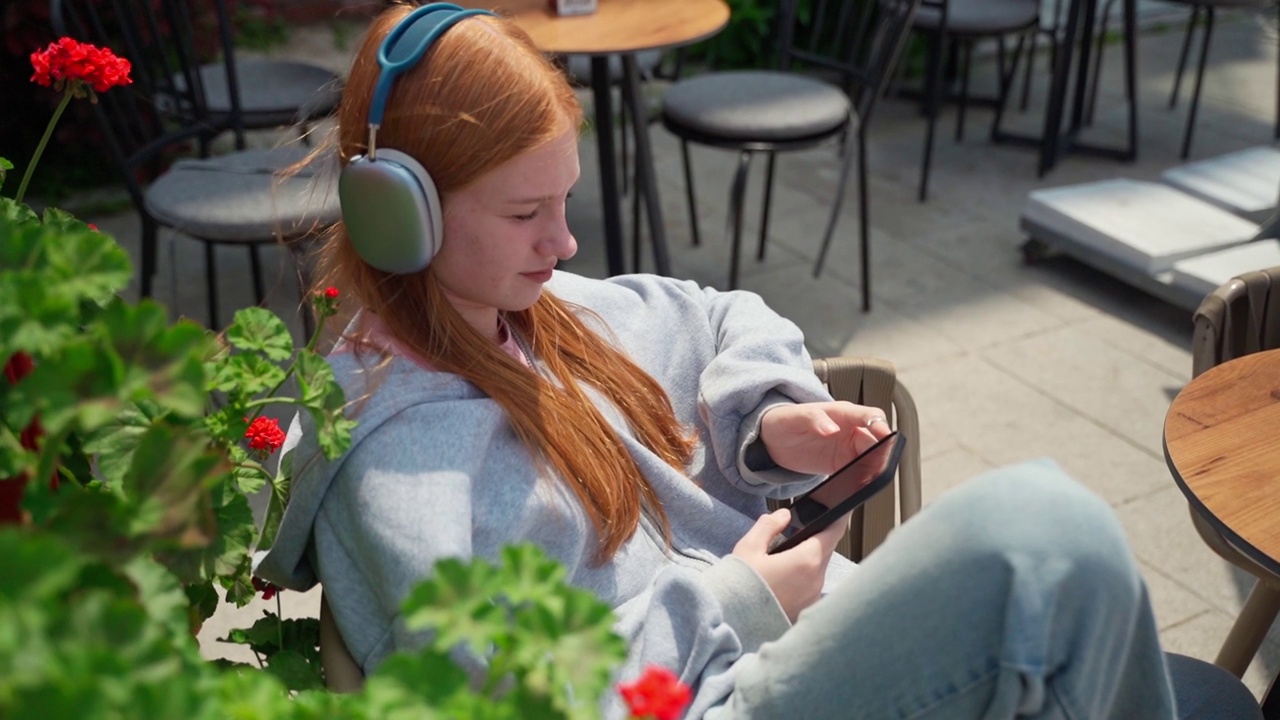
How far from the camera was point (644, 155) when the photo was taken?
130 inches

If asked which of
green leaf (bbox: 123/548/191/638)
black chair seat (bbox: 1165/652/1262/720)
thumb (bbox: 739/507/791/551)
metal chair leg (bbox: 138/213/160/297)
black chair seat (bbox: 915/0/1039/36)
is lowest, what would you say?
metal chair leg (bbox: 138/213/160/297)

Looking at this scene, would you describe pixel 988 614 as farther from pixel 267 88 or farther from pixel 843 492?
pixel 267 88

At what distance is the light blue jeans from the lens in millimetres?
1027

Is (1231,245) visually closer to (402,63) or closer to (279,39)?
(402,63)

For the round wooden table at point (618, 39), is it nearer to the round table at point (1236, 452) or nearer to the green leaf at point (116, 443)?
the round table at point (1236, 452)

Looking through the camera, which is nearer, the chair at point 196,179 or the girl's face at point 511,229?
the girl's face at point 511,229

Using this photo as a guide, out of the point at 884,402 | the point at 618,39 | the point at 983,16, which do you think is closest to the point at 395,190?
the point at 884,402

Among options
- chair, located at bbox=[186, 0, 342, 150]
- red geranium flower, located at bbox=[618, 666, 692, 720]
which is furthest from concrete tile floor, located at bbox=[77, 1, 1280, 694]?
red geranium flower, located at bbox=[618, 666, 692, 720]

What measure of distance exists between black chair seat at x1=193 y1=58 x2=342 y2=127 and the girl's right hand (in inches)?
82.2

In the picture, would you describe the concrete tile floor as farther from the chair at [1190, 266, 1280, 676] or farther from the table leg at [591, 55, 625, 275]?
the table leg at [591, 55, 625, 275]

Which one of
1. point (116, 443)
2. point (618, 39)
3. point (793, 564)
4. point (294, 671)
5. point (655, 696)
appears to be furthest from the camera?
point (618, 39)

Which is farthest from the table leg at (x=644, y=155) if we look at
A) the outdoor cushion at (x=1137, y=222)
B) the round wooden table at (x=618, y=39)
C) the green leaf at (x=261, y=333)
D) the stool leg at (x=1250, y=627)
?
the green leaf at (x=261, y=333)

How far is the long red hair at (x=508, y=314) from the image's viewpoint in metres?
1.28

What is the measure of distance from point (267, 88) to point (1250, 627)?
2.79 meters
